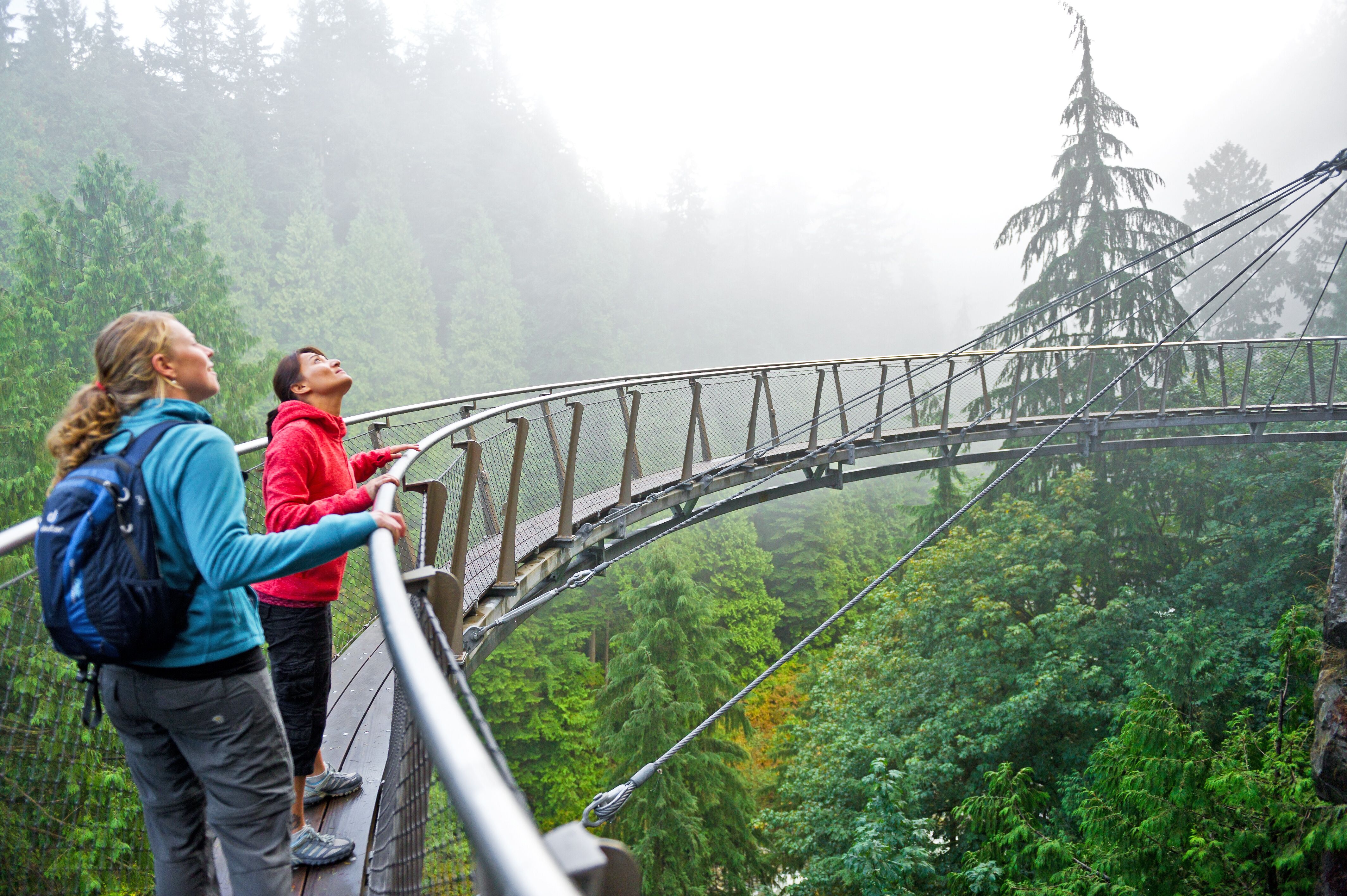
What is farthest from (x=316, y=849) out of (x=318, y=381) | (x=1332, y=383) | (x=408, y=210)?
(x=408, y=210)

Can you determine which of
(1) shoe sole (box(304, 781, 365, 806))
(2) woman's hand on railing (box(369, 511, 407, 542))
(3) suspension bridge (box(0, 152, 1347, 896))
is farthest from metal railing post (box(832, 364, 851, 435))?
(2) woman's hand on railing (box(369, 511, 407, 542))

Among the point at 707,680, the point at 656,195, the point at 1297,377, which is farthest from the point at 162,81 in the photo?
the point at 1297,377

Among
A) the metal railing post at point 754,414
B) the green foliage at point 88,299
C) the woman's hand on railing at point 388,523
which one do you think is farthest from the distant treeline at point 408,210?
the woman's hand on railing at point 388,523

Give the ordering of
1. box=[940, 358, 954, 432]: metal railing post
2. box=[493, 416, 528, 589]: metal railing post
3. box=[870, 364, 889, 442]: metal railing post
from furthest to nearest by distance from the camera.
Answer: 1. box=[940, 358, 954, 432]: metal railing post
2. box=[870, 364, 889, 442]: metal railing post
3. box=[493, 416, 528, 589]: metal railing post

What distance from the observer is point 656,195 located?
65.8 m

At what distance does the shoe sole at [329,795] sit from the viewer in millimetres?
2559

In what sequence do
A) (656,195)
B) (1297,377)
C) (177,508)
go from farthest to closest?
(656,195) < (1297,377) < (177,508)

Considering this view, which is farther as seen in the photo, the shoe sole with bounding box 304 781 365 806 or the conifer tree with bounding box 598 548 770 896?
the conifer tree with bounding box 598 548 770 896

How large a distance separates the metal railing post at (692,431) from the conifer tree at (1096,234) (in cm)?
1194

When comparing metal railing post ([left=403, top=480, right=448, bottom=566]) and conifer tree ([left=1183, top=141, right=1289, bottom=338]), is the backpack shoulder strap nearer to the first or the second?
metal railing post ([left=403, top=480, right=448, bottom=566])

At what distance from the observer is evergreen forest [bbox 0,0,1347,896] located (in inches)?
419

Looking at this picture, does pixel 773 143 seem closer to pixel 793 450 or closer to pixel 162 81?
pixel 162 81

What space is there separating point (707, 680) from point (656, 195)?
5335 cm

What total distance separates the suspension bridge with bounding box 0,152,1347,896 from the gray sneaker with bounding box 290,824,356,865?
0.03 meters
